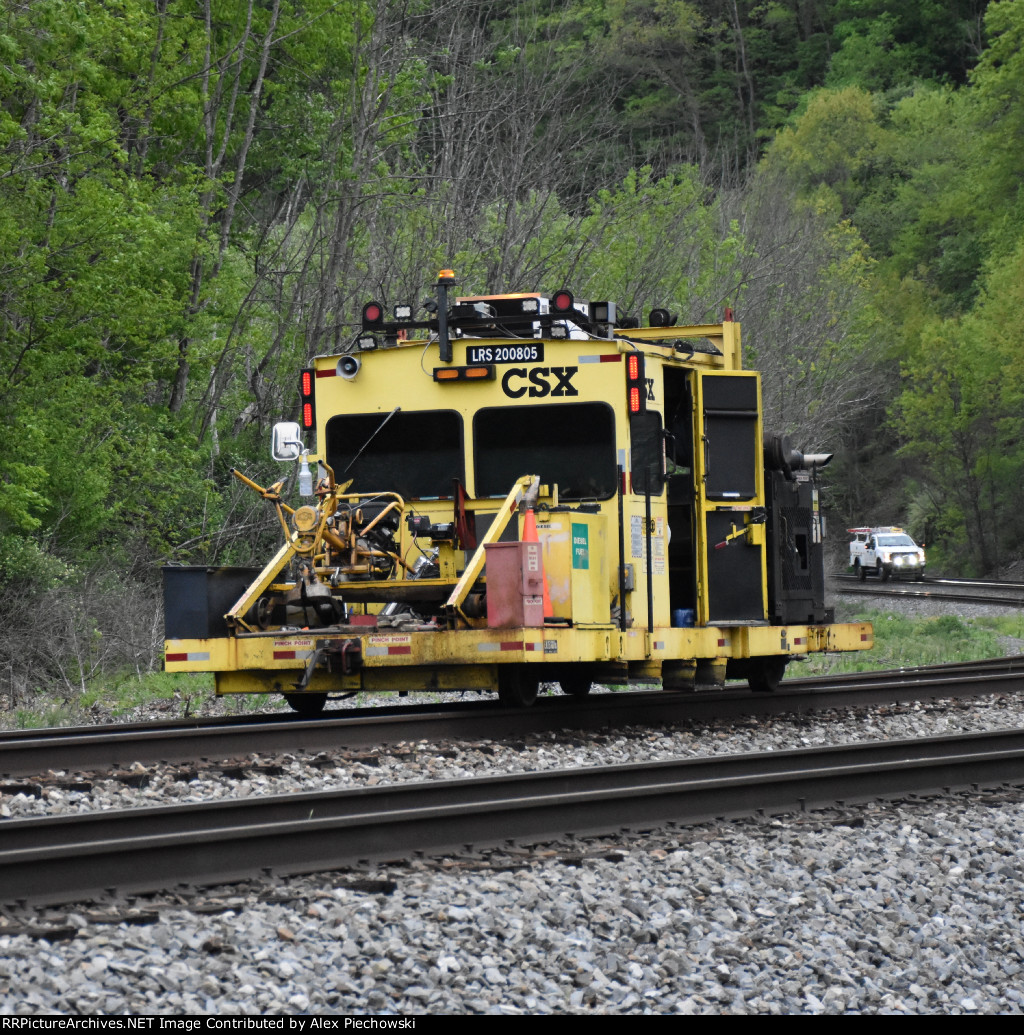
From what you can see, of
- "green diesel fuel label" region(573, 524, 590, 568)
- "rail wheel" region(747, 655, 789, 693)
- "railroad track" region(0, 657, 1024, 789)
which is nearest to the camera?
"railroad track" region(0, 657, 1024, 789)

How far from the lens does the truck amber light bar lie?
40.9ft

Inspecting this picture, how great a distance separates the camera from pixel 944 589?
144 ft

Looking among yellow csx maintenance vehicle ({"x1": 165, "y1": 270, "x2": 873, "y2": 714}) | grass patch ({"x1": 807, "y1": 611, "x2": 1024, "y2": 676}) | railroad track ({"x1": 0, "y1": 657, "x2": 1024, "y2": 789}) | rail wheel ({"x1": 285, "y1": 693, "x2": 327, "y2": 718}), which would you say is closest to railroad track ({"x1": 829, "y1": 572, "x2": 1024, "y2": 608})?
grass patch ({"x1": 807, "y1": 611, "x2": 1024, "y2": 676})

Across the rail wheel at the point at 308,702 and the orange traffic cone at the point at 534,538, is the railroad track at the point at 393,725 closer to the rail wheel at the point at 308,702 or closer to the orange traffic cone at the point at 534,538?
the rail wheel at the point at 308,702

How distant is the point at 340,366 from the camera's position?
12906 millimetres

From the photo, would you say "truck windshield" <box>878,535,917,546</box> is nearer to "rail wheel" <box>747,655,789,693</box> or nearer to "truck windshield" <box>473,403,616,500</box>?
"rail wheel" <box>747,655,789,693</box>

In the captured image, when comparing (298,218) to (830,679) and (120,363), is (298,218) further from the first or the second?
(830,679)

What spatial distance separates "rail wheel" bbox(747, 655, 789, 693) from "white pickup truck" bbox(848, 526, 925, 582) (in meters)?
36.1

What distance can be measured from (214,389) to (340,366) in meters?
10.8

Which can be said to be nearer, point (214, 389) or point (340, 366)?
point (340, 366)

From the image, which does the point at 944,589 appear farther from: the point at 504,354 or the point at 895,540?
the point at 504,354

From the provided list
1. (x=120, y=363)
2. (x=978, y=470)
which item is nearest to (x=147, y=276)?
(x=120, y=363)

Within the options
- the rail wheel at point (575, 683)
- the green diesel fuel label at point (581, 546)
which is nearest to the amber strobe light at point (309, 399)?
the green diesel fuel label at point (581, 546)

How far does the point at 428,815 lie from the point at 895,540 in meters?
45.2
